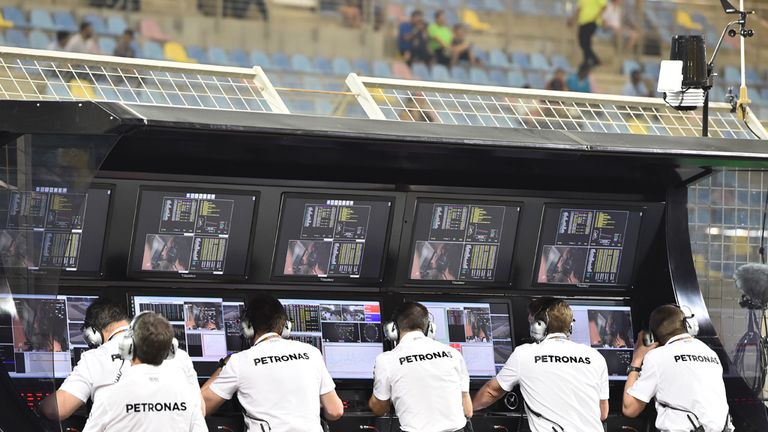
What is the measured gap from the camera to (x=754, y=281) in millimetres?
6020

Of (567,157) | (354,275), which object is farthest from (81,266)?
(567,157)

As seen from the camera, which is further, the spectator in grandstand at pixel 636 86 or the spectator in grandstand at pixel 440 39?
the spectator in grandstand at pixel 636 86

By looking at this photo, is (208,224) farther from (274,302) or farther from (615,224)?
(615,224)

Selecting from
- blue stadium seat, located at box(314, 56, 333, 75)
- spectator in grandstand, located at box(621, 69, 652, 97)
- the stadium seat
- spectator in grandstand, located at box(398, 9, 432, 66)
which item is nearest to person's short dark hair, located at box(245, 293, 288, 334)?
the stadium seat

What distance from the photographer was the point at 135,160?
5160 mm

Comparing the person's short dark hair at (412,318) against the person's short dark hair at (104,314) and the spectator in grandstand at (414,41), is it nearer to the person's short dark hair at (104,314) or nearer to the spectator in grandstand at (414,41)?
the person's short dark hair at (104,314)

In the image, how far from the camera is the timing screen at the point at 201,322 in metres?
5.23

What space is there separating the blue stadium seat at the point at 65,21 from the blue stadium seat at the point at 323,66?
2526 mm

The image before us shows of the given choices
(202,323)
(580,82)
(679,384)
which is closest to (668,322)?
(679,384)

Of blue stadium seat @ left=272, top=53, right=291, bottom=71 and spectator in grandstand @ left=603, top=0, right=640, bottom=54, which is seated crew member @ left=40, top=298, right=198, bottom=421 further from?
spectator in grandstand @ left=603, top=0, right=640, bottom=54

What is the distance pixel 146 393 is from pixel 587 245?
8.79 feet

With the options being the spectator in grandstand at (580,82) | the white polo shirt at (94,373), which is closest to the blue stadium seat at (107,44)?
the spectator in grandstand at (580,82)

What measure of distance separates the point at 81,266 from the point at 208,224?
56 centimetres

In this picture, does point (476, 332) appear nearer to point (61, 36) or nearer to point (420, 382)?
point (420, 382)
